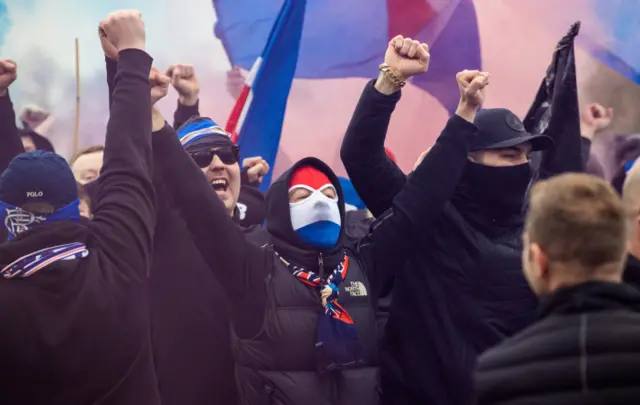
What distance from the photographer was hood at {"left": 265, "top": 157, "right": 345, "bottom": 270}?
2.72 metres

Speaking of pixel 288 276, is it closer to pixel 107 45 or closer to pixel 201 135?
pixel 201 135

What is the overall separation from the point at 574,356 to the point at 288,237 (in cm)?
130

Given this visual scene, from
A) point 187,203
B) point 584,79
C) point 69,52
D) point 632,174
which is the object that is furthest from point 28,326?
point 584,79

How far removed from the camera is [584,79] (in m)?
6.91

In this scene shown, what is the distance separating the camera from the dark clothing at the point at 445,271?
2.64 meters

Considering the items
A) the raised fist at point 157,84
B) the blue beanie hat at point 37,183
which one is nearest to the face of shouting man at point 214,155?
the raised fist at point 157,84

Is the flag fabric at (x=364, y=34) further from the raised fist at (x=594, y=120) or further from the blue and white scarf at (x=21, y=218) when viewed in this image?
the blue and white scarf at (x=21, y=218)

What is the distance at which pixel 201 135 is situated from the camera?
314 cm

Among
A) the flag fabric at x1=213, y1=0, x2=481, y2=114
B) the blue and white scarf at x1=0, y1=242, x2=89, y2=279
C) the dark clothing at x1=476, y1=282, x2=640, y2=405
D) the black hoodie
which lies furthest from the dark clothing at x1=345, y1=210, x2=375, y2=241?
the dark clothing at x1=476, y1=282, x2=640, y2=405

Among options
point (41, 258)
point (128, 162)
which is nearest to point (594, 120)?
point (128, 162)

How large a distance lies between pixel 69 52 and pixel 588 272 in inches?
244

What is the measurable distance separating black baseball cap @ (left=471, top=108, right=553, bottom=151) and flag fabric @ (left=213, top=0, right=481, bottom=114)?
3485 millimetres

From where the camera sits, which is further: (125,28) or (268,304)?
(268,304)

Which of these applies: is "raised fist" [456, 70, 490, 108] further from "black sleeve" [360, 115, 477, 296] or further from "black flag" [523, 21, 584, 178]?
"black flag" [523, 21, 584, 178]
